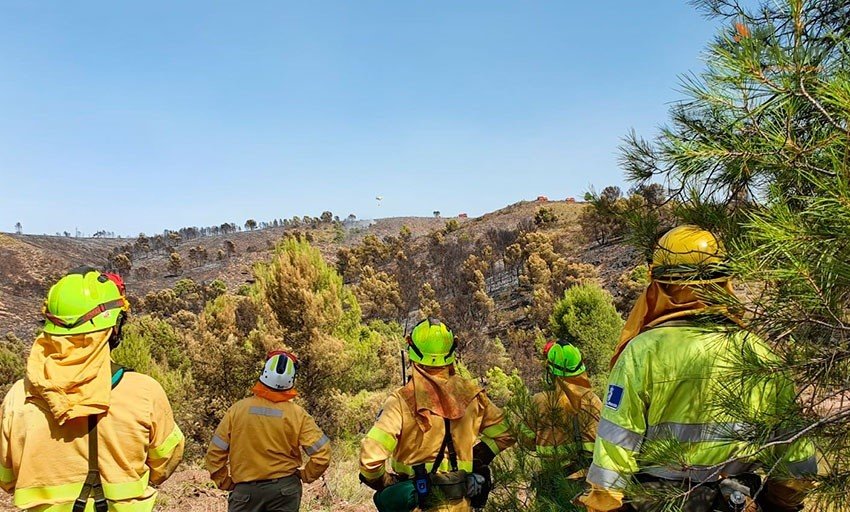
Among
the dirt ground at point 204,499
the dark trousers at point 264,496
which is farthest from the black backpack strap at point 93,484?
the dirt ground at point 204,499

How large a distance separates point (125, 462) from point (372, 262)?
5979cm

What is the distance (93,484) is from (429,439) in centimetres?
176

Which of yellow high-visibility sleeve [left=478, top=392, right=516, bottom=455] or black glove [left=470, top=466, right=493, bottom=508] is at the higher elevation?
yellow high-visibility sleeve [left=478, top=392, right=516, bottom=455]

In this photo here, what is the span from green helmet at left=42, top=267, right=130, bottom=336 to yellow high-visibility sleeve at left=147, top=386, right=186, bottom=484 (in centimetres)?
44

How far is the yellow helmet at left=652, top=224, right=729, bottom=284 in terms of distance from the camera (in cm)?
164

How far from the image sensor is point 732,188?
1823 mm

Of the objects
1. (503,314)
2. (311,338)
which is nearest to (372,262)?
(503,314)

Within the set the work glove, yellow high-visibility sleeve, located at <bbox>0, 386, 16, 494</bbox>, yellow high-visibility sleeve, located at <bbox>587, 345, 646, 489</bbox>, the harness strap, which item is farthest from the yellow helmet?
yellow high-visibility sleeve, located at <bbox>0, 386, 16, 494</bbox>

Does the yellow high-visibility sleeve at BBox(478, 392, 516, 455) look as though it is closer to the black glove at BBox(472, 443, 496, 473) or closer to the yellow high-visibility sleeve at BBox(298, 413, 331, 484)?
the black glove at BBox(472, 443, 496, 473)

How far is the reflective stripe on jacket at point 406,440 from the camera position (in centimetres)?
331

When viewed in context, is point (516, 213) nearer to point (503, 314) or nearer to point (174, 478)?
point (503, 314)

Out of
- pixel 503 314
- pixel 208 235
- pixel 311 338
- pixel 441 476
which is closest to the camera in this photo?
pixel 441 476

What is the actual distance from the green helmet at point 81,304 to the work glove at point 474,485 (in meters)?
2.16

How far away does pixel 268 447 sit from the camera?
175 inches
